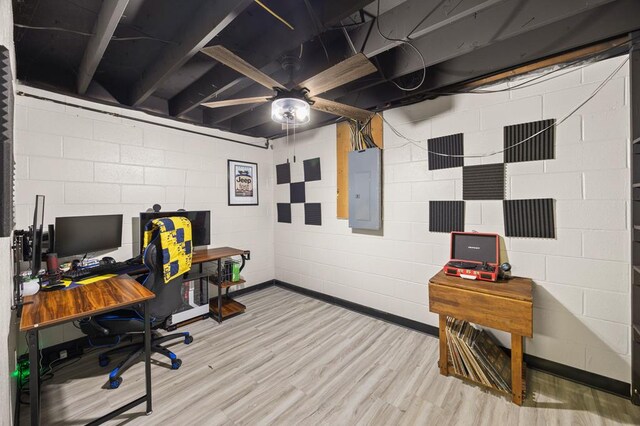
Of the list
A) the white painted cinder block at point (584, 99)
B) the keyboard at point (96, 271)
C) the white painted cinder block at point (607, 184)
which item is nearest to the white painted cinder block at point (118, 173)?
the keyboard at point (96, 271)

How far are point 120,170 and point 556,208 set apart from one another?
13.9 ft

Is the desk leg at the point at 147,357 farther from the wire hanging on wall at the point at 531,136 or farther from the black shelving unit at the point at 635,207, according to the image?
the black shelving unit at the point at 635,207

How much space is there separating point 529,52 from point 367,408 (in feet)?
9.68

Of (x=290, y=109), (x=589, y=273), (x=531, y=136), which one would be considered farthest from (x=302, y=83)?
(x=589, y=273)

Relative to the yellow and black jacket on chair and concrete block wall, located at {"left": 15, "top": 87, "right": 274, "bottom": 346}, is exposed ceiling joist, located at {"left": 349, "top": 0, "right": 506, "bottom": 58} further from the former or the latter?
concrete block wall, located at {"left": 15, "top": 87, "right": 274, "bottom": 346}

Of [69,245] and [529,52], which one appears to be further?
[69,245]

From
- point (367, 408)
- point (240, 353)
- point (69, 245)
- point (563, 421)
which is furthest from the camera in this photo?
point (240, 353)

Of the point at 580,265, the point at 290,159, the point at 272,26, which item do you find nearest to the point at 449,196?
the point at 580,265

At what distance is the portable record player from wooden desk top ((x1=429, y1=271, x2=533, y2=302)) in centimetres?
6

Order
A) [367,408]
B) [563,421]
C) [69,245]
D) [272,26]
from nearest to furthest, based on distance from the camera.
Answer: [563,421]
[367,408]
[272,26]
[69,245]

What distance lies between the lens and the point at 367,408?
1829 mm

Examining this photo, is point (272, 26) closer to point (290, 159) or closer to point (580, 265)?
point (290, 159)

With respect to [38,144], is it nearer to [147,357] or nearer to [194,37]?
[194,37]

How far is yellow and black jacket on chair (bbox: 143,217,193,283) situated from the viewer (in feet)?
6.85
